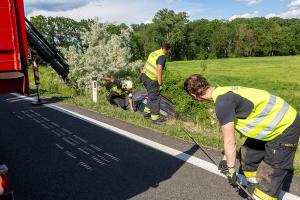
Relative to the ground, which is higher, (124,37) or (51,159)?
(124,37)

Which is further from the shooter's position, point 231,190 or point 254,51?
point 254,51

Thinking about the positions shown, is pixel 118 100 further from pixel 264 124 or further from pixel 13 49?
pixel 13 49

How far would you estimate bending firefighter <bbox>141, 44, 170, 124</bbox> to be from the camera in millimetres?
7875

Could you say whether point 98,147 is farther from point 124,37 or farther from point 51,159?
point 124,37

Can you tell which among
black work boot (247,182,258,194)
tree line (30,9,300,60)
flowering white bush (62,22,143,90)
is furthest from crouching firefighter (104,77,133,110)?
tree line (30,9,300,60)

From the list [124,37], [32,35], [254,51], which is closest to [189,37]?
[254,51]

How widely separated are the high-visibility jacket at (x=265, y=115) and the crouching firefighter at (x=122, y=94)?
283 inches

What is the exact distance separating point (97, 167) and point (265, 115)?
107 inches

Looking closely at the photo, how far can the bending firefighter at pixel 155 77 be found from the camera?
7875 millimetres

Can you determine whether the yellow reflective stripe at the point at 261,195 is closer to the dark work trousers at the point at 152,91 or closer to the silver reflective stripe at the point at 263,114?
the silver reflective stripe at the point at 263,114

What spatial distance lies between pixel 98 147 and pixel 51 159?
2.85 feet

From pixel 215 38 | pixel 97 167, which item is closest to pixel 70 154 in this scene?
pixel 97 167

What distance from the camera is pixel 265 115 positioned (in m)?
3.29

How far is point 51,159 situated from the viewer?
5379 millimetres
